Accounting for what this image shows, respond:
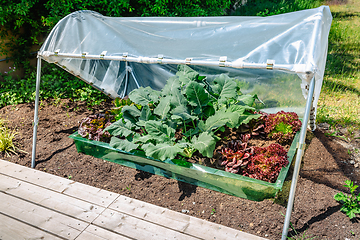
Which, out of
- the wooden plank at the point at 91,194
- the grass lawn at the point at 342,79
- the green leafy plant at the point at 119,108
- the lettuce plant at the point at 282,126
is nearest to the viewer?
the wooden plank at the point at 91,194

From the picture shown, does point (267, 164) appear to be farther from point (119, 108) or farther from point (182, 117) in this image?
point (119, 108)

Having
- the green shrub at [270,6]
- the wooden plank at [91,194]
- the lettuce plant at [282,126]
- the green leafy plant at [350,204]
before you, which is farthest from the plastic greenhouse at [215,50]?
the green shrub at [270,6]

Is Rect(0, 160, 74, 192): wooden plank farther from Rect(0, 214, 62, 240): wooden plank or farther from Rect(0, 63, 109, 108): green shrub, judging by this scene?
Rect(0, 63, 109, 108): green shrub

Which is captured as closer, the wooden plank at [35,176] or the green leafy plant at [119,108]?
the wooden plank at [35,176]

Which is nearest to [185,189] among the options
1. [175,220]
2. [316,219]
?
[175,220]

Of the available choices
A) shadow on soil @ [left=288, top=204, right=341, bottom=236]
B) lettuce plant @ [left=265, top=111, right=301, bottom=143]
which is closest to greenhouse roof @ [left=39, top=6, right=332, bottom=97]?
lettuce plant @ [left=265, top=111, right=301, bottom=143]

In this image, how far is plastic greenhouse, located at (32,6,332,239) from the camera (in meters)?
1.69

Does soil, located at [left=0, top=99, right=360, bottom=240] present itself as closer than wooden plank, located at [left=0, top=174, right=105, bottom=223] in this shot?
Yes

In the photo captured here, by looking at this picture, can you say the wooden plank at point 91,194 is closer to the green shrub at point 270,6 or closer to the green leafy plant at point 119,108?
the green leafy plant at point 119,108

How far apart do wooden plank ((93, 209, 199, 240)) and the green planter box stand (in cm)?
53

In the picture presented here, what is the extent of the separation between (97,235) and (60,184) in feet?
2.68

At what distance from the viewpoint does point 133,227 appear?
1.93 m

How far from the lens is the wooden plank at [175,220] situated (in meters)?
1.84

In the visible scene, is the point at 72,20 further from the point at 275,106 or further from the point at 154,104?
the point at 275,106
